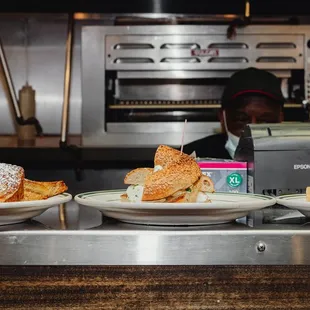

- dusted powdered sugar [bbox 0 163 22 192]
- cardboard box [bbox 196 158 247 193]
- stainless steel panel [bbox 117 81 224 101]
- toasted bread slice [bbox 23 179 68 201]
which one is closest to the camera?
dusted powdered sugar [bbox 0 163 22 192]

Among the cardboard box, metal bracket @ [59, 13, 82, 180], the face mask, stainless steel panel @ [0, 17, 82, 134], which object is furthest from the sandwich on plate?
stainless steel panel @ [0, 17, 82, 134]

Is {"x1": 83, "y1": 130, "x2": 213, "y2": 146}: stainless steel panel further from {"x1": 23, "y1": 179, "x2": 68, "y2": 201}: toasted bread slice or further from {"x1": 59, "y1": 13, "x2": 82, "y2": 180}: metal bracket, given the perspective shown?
{"x1": 23, "y1": 179, "x2": 68, "y2": 201}: toasted bread slice

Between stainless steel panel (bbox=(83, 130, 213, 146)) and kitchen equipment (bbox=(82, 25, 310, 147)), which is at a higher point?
kitchen equipment (bbox=(82, 25, 310, 147))

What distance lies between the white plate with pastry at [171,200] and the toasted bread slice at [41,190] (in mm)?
62

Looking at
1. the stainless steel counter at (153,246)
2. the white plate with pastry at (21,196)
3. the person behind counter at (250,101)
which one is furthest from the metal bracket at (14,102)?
the stainless steel counter at (153,246)

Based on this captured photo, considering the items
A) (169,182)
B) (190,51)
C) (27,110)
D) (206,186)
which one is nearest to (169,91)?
(190,51)

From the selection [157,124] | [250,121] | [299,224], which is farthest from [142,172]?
[157,124]

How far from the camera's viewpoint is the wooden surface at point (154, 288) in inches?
48.2

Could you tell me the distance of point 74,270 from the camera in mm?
1220

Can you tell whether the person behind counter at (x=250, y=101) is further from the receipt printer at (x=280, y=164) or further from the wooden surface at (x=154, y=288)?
the wooden surface at (x=154, y=288)

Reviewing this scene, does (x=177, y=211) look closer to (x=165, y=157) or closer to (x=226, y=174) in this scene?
(x=165, y=157)

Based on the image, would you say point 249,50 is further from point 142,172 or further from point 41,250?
point 41,250

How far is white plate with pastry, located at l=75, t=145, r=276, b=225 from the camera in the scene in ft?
3.89

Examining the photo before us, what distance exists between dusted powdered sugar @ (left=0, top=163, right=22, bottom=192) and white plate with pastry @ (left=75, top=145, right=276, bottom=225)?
0.13 m
